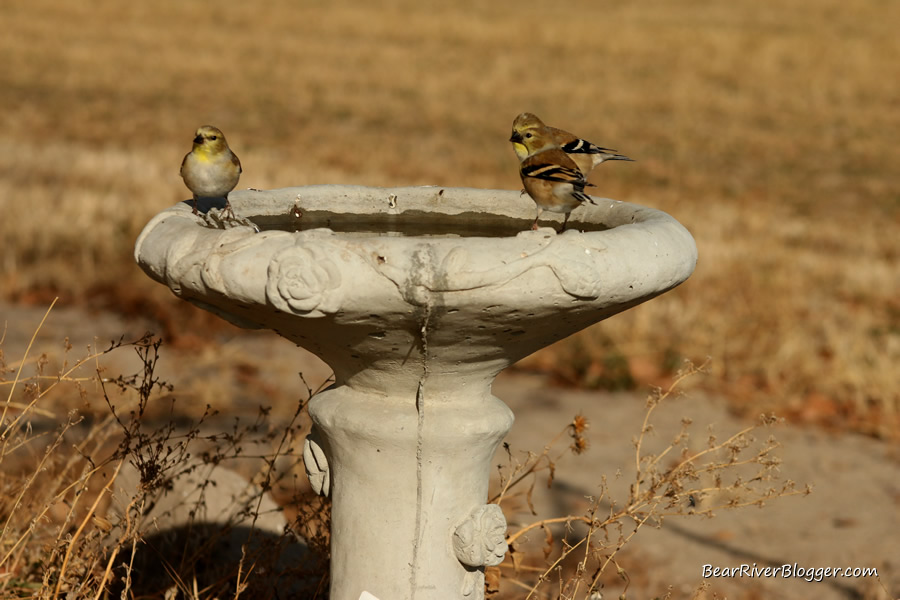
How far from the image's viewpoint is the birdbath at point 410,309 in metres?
2.24

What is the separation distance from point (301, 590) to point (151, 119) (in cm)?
1169

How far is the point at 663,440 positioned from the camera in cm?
581

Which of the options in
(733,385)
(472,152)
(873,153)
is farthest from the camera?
(873,153)

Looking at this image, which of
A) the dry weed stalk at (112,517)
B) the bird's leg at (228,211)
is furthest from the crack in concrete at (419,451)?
the bird's leg at (228,211)

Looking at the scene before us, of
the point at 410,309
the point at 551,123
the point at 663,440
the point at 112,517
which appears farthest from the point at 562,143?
the point at 551,123

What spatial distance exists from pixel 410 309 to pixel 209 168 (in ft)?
2.87

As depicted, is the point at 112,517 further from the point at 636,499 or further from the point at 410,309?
the point at 410,309

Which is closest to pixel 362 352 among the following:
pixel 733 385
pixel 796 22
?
pixel 733 385

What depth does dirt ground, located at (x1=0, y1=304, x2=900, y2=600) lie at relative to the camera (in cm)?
447

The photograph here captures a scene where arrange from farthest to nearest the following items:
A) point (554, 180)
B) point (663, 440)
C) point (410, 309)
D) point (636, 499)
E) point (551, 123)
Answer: point (551, 123)
point (663, 440)
point (636, 499)
point (554, 180)
point (410, 309)

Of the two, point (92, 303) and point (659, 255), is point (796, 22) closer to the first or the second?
point (92, 303)

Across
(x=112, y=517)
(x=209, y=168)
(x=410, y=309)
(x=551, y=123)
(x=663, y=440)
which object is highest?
(x=209, y=168)

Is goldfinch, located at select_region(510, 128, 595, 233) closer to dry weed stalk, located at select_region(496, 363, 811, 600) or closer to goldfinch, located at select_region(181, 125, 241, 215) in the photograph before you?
Answer: dry weed stalk, located at select_region(496, 363, 811, 600)

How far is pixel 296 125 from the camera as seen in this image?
48.5ft
